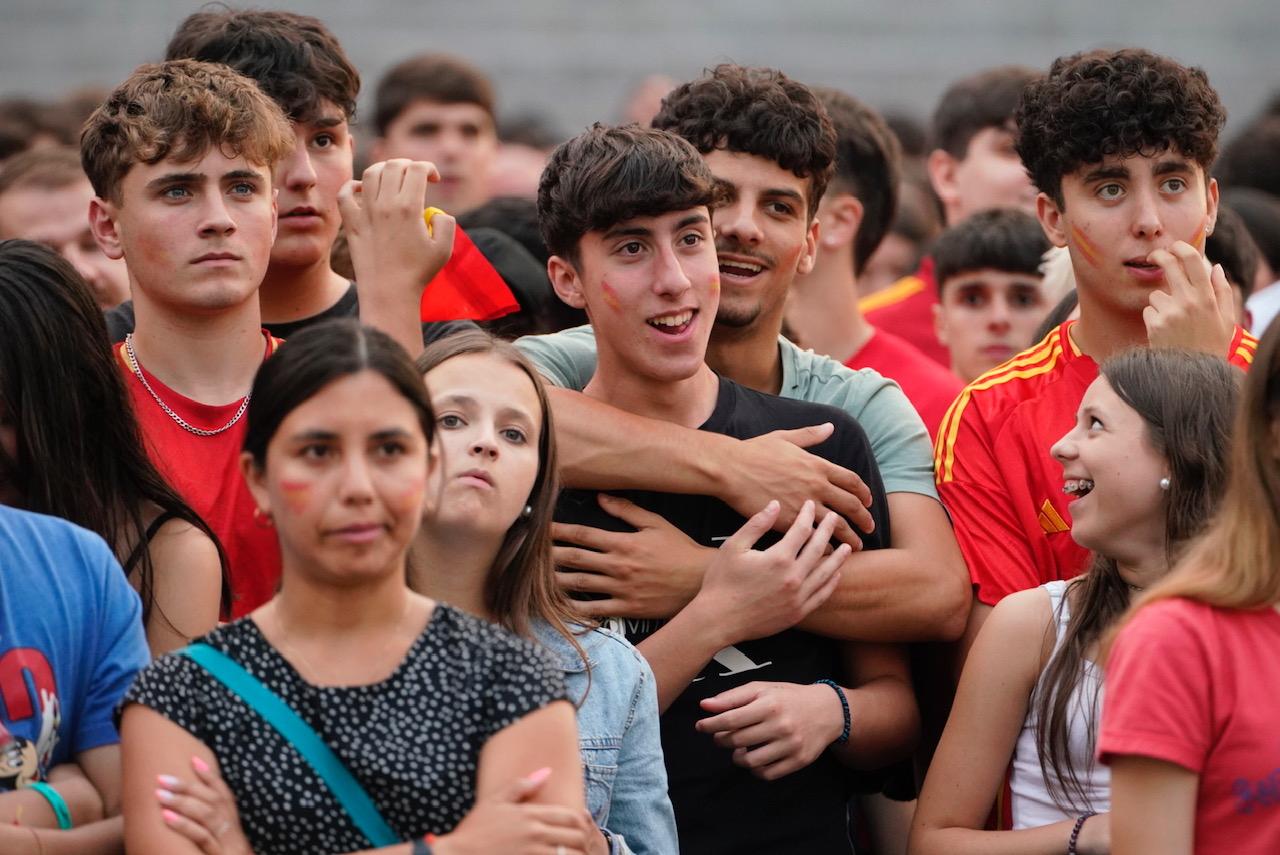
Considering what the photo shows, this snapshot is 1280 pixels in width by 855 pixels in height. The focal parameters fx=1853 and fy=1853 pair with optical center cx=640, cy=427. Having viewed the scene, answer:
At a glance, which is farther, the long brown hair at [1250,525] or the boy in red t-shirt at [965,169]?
the boy in red t-shirt at [965,169]

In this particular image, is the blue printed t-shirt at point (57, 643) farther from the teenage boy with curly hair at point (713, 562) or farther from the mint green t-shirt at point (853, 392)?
the mint green t-shirt at point (853, 392)

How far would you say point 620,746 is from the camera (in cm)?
362

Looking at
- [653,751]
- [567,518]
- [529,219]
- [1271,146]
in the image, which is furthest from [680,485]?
[1271,146]

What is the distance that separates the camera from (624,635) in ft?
13.4

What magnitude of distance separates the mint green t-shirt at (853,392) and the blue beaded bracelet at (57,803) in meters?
1.72

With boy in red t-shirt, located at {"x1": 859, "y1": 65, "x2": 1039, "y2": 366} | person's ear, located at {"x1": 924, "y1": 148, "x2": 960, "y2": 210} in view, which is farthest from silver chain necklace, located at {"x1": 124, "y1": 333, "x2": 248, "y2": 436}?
person's ear, located at {"x1": 924, "y1": 148, "x2": 960, "y2": 210}

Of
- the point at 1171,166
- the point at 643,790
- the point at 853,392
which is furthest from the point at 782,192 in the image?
the point at 643,790

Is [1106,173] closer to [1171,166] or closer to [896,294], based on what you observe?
[1171,166]

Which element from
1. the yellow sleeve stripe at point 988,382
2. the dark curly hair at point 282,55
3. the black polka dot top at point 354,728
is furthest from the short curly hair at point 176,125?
the yellow sleeve stripe at point 988,382

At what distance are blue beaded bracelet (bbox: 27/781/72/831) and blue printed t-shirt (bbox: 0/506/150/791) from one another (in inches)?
1.2

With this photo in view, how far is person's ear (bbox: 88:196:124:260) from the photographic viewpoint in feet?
13.8

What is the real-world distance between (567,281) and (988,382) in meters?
1.06

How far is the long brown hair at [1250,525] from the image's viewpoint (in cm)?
301

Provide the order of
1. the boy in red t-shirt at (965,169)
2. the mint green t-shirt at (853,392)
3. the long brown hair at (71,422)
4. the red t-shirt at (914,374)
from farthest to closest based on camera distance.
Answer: the boy in red t-shirt at (965,169) < the red t-shirt at (914,374) < the mint green t-shirt at (853,392) < the long brown hair at (71,422)
